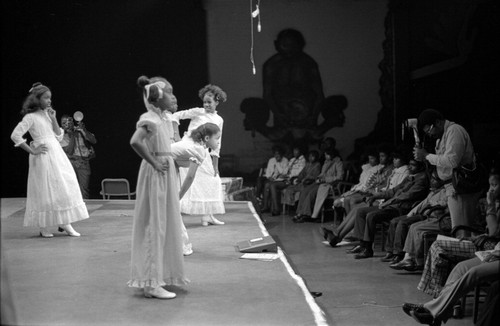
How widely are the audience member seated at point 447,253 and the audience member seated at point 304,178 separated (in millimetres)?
5055

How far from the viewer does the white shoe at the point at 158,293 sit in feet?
12.9

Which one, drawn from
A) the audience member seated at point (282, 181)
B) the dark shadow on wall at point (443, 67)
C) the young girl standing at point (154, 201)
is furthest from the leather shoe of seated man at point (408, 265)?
the audience member seated at point (282, 181)

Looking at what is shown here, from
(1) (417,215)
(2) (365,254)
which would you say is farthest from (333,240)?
(1) (417,215)

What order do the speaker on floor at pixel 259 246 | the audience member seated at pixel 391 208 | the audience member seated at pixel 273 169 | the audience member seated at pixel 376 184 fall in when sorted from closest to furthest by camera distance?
the speaker on floor at pixel 259 246 < the audience member seated at pixel 391 208 < the audience member seated at pixel 376 184 < the audience member seated at pixel 273 169

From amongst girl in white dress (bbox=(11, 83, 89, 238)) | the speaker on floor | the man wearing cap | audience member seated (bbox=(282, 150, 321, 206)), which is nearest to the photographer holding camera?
girl in white dress (bbox=(11, 83, 89, 238))

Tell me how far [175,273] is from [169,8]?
25.2 ft

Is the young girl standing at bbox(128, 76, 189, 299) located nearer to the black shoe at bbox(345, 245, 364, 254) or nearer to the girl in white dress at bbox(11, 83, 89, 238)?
the girl in white dress at bbox(11, 83, 89, 238)

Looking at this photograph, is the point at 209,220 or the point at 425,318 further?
the point at 209,220

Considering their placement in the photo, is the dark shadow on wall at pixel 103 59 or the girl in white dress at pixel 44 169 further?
the dark shadow on wall at pixel 103 59

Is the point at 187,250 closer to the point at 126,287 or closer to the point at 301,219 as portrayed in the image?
the point at 126,287

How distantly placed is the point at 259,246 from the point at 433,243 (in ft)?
4.38

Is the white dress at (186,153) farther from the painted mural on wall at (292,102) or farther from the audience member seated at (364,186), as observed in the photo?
the painted mural on wall at (292,102)

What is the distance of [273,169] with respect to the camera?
1132cm

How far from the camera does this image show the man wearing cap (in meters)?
5.65
